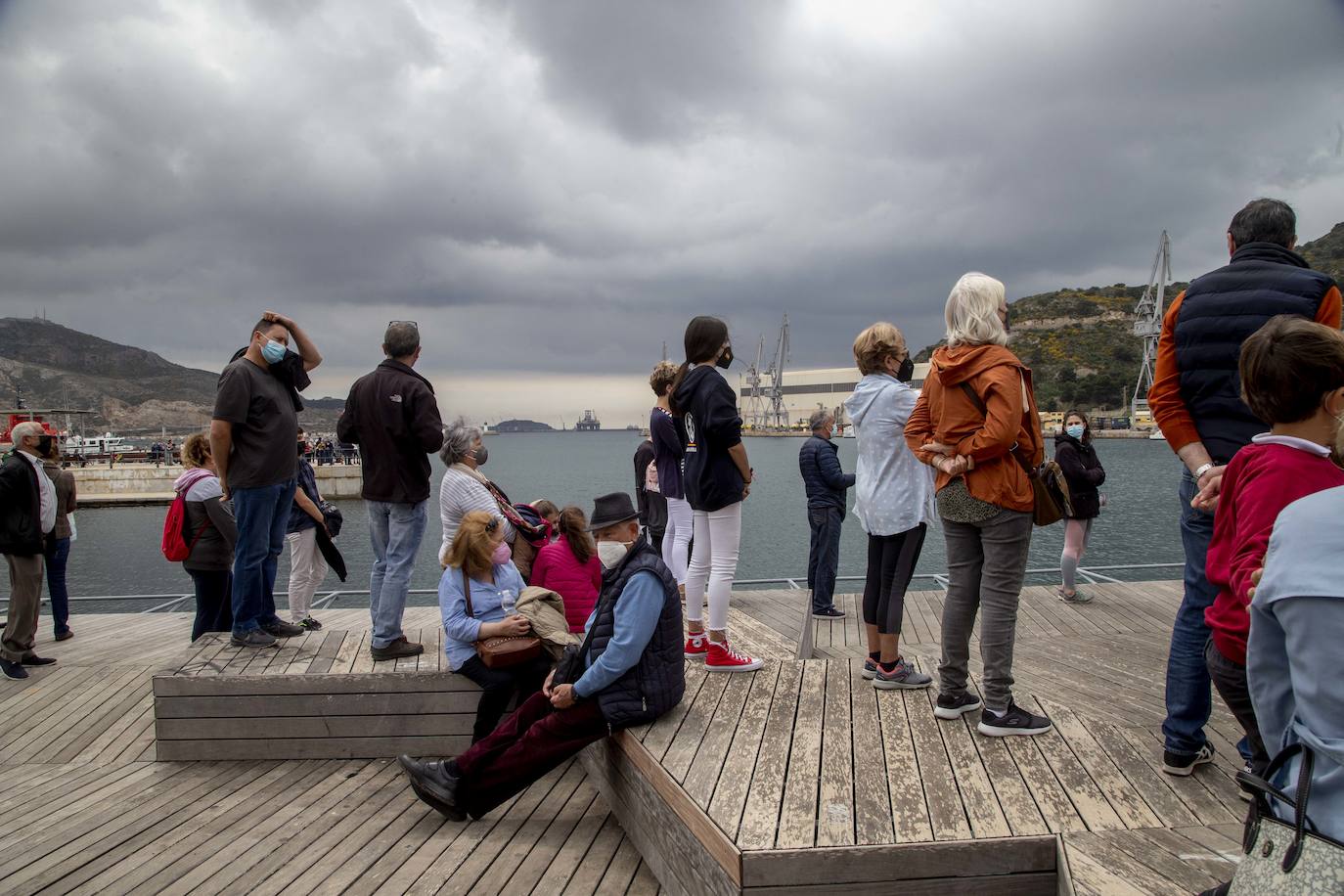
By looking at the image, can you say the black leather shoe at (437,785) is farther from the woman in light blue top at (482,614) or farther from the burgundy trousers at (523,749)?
the woman in light blue top at (482,614)

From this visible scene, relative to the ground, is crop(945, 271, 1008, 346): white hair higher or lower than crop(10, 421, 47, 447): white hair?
higher

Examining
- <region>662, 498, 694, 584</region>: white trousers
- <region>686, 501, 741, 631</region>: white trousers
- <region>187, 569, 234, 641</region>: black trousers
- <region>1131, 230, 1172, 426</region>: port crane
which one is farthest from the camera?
<region>1131, 230, 1172, 426</region>: port crane

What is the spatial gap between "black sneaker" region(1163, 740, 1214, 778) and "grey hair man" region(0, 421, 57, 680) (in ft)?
22.5

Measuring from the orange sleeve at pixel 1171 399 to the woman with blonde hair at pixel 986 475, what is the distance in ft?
1.32

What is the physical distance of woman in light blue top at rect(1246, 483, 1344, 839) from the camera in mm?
1343

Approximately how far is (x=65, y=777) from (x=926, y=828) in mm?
4528

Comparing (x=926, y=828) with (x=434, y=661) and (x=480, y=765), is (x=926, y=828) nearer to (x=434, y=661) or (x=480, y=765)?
(x=480, y=765)

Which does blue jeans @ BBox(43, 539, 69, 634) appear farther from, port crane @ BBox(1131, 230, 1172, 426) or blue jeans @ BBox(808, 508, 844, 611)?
port crane @ BBox(1131, 230, 1172, 426)

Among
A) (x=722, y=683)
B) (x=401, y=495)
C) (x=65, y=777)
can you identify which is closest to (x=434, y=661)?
(x=401, y=495)

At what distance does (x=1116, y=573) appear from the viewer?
15.7 meters

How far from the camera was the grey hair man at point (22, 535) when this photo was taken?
5.70 m

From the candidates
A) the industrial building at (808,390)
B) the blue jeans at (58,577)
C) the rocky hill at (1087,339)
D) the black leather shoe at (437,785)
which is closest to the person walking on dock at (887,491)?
the black leather shoe at (437,785)

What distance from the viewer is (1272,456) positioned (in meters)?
1.95

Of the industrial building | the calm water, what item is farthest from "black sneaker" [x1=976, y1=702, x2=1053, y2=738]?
the industrial building
